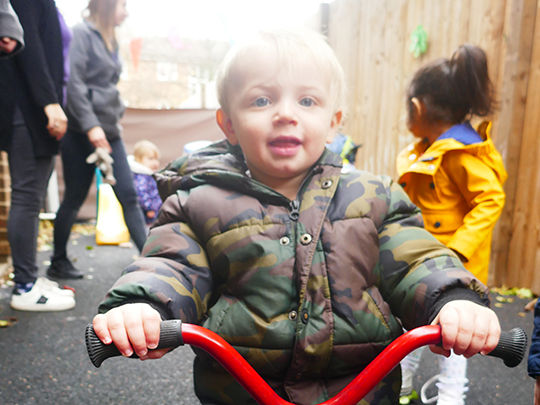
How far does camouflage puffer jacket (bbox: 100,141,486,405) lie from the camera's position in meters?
0.93

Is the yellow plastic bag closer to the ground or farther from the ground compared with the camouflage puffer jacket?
closer to the ground

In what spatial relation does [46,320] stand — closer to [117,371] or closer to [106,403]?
[117,371]

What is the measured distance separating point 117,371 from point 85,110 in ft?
5.17

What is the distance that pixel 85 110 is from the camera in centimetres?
264

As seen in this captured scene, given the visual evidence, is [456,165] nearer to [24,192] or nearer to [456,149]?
[456,149]

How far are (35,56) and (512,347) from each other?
2.27 m

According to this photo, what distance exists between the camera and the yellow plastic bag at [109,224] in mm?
4539

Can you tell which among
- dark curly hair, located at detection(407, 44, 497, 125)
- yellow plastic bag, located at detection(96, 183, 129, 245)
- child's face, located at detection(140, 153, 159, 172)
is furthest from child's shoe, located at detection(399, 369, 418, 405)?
child's face, located at detection(140, 153, 159, 172)

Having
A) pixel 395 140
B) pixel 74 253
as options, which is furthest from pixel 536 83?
pixel 74 253

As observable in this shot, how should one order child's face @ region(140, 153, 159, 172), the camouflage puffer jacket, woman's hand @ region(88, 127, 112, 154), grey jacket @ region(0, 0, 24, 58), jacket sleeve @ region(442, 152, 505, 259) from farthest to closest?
child's face @ region(140, 153, 159, 172), woman's hand @ region(88, 127, 112, 154), jacket sleeve @ region(442, 152, 505, 259), grey jacket @ region(0, 0, 24, 58), the camouflage puffer jacket

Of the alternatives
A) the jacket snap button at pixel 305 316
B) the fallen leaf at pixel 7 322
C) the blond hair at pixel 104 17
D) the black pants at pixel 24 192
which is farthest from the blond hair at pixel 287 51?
the blond hair at pixel 104 17

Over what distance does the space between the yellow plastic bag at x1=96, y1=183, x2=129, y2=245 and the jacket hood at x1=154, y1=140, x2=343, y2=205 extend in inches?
143

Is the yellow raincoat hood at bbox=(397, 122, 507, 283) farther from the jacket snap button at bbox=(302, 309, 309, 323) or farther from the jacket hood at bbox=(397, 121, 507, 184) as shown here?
the jacket snap button at bbox=(302, 309, 309, 323)

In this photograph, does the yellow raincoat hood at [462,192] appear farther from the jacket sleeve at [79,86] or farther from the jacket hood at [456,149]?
the jacket sleeve at [79,86]
